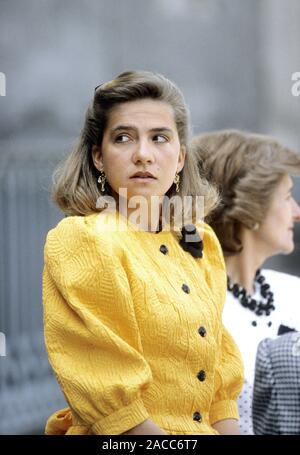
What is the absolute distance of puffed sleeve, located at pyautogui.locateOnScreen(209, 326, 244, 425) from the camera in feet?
5.52

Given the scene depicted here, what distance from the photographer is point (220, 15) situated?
3445 mm

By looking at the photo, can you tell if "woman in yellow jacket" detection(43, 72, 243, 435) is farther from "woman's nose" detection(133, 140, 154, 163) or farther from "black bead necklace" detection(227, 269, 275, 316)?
"black bead necklace" detection(227, 269, 275, 316)

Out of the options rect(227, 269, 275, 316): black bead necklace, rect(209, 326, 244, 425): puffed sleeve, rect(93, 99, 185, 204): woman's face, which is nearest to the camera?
rect(93, 99, 185, 204): woman's face

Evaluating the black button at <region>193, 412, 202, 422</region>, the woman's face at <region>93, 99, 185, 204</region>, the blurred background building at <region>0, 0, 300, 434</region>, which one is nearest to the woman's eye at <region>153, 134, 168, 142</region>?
the woman's face at <region>93, 99, 185, 204</region>

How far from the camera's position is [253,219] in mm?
2150

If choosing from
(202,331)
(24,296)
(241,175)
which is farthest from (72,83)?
(202,331)

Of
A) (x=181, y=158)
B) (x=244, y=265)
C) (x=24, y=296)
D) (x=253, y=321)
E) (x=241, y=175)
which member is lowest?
(x=24, y=296)

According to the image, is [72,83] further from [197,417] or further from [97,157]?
[197,417]

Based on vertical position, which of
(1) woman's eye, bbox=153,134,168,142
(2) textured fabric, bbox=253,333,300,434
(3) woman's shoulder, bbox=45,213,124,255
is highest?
(1) woman's eye, bbox=153,134,168,142

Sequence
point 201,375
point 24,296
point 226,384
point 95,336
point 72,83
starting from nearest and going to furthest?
1. point 95,336
2. point 201,375
3. point 226,384
4. point 24,296
5. point 72,83

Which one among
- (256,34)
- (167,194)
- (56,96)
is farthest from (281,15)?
(167,194)

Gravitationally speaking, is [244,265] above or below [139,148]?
below

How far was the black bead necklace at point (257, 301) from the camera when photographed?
2121 mm

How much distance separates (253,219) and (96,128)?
646 millimetres
